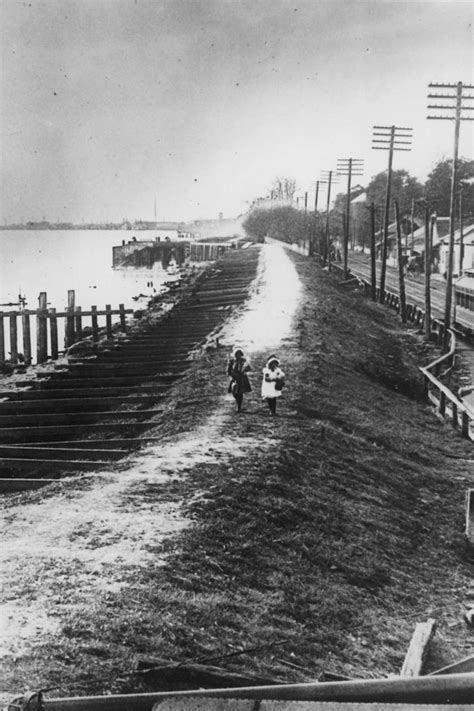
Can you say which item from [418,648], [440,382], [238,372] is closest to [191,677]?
[418,648]

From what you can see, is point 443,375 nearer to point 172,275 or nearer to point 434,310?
point 434,310

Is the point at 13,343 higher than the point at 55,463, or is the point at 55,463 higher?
the point at 55,463

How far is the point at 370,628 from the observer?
24.8ft

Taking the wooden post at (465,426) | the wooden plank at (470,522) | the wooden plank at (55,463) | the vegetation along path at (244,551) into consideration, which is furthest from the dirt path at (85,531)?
the wooden post at (465,426)

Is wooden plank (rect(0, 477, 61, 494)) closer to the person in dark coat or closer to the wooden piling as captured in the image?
the person in dark coat

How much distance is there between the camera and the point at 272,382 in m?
13.7

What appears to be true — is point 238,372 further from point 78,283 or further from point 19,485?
point 78,283

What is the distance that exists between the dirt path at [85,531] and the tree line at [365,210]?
251 feet

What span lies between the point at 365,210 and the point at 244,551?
355ft

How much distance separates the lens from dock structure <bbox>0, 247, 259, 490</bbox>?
12633mm

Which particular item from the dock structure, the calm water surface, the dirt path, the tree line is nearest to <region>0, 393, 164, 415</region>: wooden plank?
the dock structure

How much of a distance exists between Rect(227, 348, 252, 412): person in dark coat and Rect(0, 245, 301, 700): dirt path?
2.02ft

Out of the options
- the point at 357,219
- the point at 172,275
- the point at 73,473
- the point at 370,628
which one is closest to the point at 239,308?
the point at 73,473

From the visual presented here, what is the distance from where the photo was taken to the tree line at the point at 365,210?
288 feet
